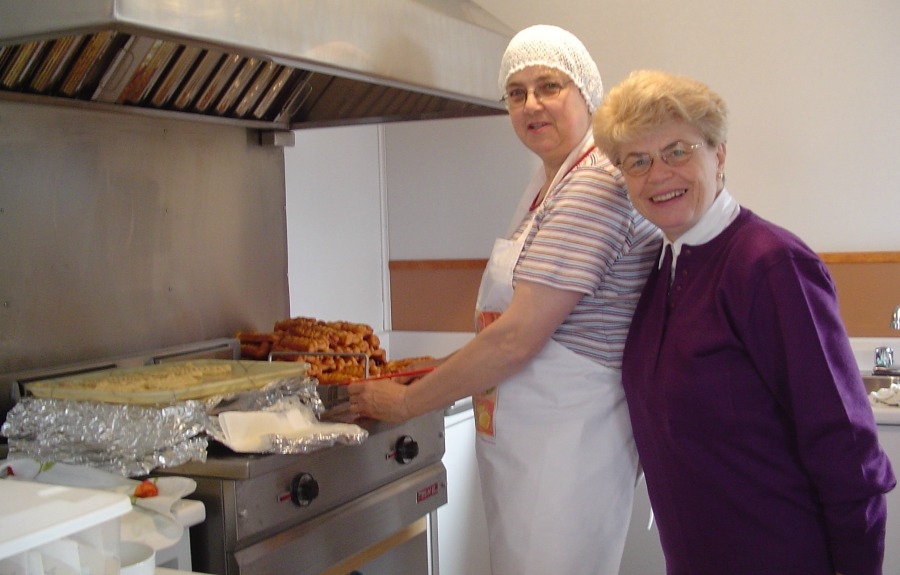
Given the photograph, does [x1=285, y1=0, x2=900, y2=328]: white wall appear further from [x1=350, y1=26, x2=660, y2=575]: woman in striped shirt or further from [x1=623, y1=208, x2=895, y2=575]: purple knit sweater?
[x1=623, y1=208, x2=895, y2=575]: purple knit sweater

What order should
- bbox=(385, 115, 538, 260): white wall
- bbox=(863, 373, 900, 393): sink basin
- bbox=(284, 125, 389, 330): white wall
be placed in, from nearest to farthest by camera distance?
bbox=(863, 373, 900, 393): sink basin < bbox=(284, 125, 389, 330): white wall < bbox=(385, 115, 538, 260): white wall

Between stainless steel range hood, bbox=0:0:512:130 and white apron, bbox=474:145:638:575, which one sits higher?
stainless steel range hood, bbox=0:0:512:130

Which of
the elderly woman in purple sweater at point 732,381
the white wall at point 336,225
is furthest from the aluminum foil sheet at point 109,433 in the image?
the white wall at point 336,225

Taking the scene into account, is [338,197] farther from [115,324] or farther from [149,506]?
[149,506]

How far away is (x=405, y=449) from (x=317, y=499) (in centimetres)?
28

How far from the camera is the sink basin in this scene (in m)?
2.28

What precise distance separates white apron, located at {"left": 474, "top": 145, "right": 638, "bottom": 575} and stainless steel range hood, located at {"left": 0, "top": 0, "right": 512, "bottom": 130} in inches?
17.3

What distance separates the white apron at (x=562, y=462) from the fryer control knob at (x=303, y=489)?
314mm


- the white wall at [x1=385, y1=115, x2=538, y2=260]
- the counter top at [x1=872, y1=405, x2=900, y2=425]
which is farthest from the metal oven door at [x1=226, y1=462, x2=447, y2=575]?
the white wall at [x1=385, y1=115, x2=538, y2=260]

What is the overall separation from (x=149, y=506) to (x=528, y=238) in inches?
27.1

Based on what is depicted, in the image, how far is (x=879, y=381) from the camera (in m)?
2.30

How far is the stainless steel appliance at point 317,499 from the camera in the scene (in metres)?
1.31

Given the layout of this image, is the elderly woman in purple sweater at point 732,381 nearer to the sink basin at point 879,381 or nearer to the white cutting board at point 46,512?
the white cutting board at point 46,512

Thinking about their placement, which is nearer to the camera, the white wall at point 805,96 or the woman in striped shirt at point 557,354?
the woman in striped shirt at point 557,354
